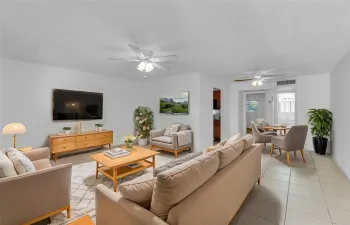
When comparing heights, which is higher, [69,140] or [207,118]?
[207,118]

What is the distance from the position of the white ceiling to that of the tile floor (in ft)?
7.71

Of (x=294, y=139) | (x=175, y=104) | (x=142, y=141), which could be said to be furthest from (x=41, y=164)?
(x=294, y=139)

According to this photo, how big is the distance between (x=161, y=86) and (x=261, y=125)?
374 centimetres

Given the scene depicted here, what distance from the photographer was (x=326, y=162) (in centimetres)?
381

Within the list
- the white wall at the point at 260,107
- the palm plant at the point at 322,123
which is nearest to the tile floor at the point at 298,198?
the palm plant at the point at 322,123

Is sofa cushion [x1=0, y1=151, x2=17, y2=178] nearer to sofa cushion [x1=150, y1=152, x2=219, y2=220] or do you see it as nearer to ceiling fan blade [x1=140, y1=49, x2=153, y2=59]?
sofa cushion [x1=150, y1=152, x2=219, y2=220]

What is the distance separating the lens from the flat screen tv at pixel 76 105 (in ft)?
13.9

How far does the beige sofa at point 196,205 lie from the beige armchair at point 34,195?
0.68 m

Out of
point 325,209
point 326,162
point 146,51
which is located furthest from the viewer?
point 326,162

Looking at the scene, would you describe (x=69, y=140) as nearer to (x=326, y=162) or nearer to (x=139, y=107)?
(x=139, y=107)

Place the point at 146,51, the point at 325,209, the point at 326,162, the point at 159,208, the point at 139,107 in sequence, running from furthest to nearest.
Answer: the point at 139,107
the point at 326,162
the point at 146,51
the point at 325,209
the point at 159,208

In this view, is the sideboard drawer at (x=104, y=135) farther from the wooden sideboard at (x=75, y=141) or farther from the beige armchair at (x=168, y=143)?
the beige armchair at (x=168, y=143)

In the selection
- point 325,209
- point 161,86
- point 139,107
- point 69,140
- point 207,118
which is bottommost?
point 325,209

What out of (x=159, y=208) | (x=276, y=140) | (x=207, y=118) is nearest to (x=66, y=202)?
(x=159, y=208)
